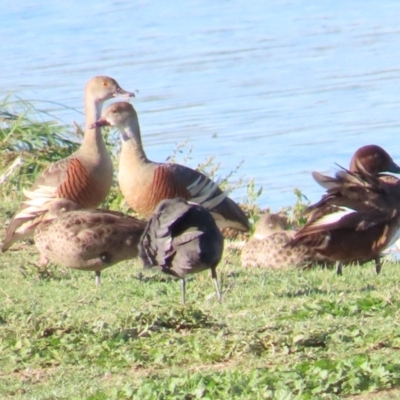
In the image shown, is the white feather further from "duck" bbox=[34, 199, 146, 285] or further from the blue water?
the blue water

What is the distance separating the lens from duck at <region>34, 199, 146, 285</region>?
8391 mm

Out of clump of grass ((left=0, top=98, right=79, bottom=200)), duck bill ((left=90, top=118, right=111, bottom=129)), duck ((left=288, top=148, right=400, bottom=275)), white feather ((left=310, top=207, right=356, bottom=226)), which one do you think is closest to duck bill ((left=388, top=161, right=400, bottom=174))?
duck ((left=288, top=148, right=400, bottom=275))

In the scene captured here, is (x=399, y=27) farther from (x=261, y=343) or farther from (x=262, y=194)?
(x=261, y=343)

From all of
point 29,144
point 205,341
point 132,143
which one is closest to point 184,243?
point 205,341

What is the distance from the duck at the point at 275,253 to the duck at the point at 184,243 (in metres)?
1.74

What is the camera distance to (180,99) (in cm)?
1841

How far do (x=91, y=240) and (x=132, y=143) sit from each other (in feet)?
10.4

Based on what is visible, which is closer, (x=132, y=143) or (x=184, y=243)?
(x=184, y=243)

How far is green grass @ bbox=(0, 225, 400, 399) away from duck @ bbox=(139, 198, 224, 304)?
222 millimetres

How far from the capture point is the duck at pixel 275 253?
9.32 m

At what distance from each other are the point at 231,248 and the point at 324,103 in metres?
7.39

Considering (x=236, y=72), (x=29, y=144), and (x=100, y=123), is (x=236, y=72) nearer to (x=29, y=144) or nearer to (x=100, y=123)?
(x=29, y=144)

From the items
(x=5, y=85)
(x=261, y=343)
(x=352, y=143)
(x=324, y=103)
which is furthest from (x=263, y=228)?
(x=5, y=85)

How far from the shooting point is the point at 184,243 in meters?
7.46
